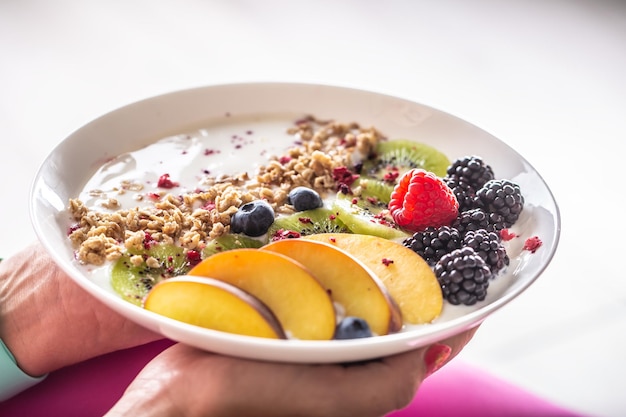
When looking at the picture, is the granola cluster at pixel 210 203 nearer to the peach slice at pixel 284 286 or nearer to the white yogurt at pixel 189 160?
the white yogurt at pixel 189 160

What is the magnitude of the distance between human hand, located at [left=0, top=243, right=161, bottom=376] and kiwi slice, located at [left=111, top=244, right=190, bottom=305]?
0.25 meters

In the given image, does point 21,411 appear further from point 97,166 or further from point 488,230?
point 488,230

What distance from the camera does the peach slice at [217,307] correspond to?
100 centimetres

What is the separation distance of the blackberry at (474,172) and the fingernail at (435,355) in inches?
17.3

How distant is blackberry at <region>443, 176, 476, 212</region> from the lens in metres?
1.40

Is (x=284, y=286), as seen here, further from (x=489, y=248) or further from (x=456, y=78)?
(x=456, y=78)

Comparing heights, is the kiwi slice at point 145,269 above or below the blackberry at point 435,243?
below

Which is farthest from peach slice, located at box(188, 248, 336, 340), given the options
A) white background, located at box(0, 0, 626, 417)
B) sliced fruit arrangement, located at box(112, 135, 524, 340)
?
white background, located at box(0, 0, 626, 417)

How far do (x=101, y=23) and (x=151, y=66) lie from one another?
0.46 m

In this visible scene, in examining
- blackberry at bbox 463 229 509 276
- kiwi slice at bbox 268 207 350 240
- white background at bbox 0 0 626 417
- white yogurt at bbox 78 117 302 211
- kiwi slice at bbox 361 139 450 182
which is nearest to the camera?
blackberry at bbox 463 229 509 276

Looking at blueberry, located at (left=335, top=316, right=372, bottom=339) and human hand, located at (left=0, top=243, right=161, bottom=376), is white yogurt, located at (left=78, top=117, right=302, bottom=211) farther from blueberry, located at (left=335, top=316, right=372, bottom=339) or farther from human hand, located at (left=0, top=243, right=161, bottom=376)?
blueberry, located at (left=335, top=316, right=372, bottom=339)

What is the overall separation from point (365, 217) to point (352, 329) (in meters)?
0.39

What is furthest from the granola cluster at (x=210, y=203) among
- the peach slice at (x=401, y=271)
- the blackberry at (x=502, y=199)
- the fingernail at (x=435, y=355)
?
the fingernail at (x=435, y=355)

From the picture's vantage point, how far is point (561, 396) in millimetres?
2049
